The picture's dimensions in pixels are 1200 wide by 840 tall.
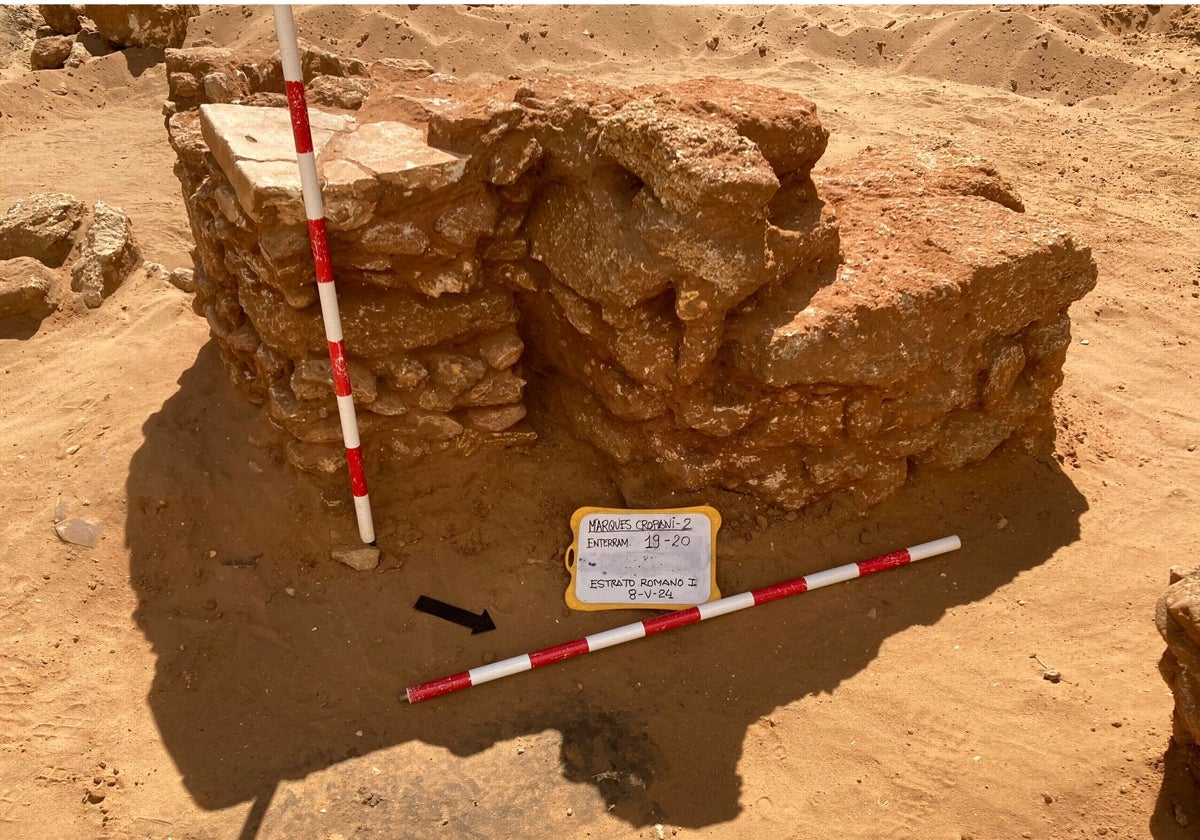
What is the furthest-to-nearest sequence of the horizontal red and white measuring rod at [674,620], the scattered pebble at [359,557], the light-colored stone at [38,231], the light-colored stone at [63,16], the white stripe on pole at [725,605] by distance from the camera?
the light-colored stone at [63,16] < the light-colored stone at [38,231] < the scattered pebble at [359,557] < the white stripe on pole at [725,605] < the horizontal red and white measuring rod at [674,620]

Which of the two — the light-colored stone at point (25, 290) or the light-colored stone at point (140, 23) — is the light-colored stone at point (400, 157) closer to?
the light-colored stone at point (25, 290)

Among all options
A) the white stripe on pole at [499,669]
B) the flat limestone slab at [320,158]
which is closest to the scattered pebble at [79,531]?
the flat limestone slab at [320,158]

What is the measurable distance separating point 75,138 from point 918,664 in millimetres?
9042

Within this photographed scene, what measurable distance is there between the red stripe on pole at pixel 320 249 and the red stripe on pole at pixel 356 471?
805 mm

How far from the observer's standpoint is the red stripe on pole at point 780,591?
4.13 metres

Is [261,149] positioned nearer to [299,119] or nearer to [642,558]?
Result: [299,119]

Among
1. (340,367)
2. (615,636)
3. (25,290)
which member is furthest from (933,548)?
(25,290)

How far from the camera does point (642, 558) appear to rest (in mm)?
4305

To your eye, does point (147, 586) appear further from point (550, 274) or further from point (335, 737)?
point (550, 274)

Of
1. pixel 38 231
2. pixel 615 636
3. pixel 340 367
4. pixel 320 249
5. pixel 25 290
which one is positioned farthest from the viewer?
pixel 38 231

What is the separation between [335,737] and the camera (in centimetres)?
368

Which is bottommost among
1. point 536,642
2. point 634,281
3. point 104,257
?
point 536,642

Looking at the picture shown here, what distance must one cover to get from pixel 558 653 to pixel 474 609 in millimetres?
507

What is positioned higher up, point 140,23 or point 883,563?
point 140,23
